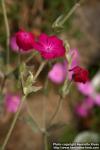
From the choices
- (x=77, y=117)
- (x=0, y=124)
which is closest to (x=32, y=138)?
(x=0, y=124)

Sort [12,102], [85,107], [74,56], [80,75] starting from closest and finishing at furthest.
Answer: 1. [80,75]
2. [74,56]
3. [12,102]
4. [85,107]

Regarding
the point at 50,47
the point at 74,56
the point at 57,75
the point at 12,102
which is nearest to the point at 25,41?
the point at 50,47

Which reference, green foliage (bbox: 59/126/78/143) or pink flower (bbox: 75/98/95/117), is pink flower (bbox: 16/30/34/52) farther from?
pink flower (bbox: 75/98/95/117)

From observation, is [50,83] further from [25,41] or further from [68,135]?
[25,41]

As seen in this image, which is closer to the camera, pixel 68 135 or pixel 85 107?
pixel 68 135

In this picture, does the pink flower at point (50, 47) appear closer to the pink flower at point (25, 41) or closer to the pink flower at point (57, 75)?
the pink flower at point (25, 41)

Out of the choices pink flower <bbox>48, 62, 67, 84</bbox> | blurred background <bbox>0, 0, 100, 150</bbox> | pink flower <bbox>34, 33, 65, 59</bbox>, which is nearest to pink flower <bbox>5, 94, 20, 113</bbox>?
blurred background <bbox>0, 0, 100, 150</bbox>

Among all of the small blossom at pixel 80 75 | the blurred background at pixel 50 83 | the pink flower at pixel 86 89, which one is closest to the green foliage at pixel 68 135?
the blurred background at pixel 50 83

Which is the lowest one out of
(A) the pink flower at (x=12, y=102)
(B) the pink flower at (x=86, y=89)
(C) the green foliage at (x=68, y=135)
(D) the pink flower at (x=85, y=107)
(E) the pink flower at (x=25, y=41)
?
(C) the green foliage at (x=68, y=135)
